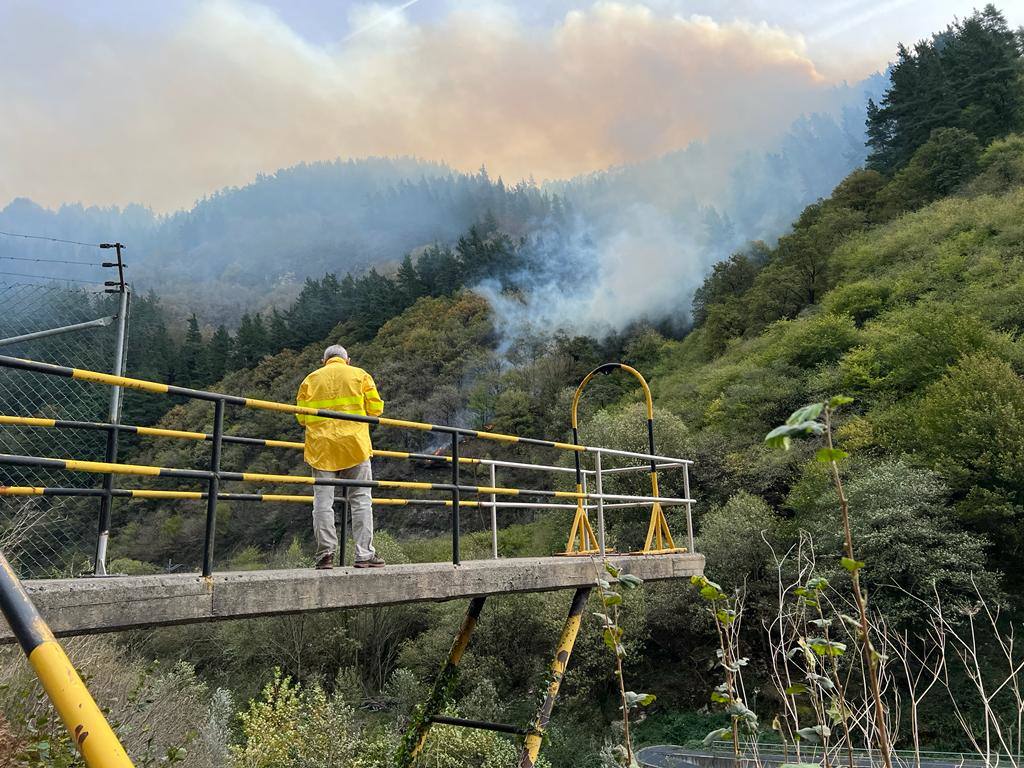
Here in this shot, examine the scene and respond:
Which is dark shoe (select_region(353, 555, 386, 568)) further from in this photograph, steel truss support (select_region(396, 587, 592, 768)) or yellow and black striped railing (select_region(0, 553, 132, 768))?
yellow and black striped railing (select_region(0, 553, 132, 768))

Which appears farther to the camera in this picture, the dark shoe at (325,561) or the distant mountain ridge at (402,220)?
the distant mountain ridge at (402,220)

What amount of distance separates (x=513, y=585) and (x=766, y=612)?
2173 centimetres

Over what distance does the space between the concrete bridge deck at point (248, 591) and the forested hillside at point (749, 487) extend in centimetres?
225

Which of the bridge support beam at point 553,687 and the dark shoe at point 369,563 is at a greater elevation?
the dark shoe at point 369,563

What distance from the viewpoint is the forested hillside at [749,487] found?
2067 centimetres

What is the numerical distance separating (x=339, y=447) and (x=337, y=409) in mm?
374

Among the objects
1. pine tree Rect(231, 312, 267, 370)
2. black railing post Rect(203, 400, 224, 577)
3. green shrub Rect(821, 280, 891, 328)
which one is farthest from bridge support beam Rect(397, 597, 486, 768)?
pine tree Rect(231, 312, 267, 370)

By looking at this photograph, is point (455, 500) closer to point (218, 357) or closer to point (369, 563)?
point (369, 563)

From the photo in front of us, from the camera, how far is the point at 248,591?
456 centimetres

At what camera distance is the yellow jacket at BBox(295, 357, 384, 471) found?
586 cm

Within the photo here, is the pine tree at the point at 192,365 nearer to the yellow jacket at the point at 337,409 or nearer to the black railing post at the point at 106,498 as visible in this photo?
the black railing post at the point at 106,498

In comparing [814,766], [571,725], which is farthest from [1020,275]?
[814,766]

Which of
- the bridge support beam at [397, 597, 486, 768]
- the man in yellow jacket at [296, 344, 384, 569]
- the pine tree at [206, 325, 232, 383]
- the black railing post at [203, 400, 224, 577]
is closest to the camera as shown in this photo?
the black railing post at [203, 400, 224, 577]

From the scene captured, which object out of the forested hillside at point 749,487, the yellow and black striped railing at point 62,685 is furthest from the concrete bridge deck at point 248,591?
the yellow and black striped railing at point 62,685
